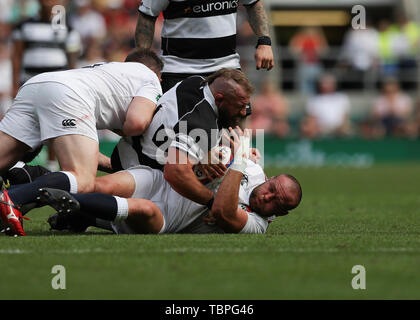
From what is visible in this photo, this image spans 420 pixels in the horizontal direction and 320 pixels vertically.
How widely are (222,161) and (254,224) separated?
0.53 meters

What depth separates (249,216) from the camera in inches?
255

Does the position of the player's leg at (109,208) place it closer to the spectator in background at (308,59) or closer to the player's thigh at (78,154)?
the player's thigh at (78,154)

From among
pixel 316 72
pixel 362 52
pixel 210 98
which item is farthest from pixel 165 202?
pixel 362 52

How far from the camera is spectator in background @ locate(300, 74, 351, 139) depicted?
20.2m

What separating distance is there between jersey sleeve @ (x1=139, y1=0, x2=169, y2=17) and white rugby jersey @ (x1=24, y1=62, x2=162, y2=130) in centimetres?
103

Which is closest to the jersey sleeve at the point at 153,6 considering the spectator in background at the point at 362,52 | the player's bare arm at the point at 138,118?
the player's bare arm at the point at 138,118

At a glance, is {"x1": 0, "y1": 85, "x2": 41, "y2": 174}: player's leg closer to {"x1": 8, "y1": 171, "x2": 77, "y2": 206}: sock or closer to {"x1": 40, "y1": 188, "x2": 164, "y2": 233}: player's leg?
{"x1": 8, "y1": 171, "x2": 77, "y2": 206}: sock

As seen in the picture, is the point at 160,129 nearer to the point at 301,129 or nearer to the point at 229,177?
the point at 229,177

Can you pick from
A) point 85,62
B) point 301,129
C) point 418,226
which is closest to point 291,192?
point 418,226

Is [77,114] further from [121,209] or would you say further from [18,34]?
[18,34]

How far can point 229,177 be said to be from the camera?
20.4 ft

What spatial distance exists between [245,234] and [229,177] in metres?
0.47

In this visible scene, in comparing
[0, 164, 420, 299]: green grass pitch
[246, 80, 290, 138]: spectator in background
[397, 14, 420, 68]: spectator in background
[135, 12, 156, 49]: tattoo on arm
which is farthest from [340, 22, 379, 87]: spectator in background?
[0, 164, 420, 299]: green grass pitch
